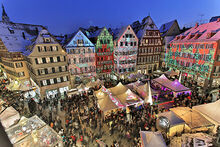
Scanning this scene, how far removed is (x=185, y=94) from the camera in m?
20.5

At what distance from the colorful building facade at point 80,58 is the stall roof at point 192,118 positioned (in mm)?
21043

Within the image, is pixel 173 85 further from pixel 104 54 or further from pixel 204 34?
pixel 104 54

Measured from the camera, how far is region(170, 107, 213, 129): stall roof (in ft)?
40.0

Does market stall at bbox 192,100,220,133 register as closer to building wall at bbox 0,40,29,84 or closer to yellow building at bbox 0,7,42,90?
yellow building at bbox 0,7,42,90

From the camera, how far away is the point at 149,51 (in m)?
33.9

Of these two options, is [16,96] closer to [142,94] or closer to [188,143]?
[142,94]

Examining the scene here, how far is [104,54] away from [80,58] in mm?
6453

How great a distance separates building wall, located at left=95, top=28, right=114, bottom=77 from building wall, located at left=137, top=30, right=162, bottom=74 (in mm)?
8460

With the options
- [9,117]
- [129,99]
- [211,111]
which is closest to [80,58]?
[129,99]

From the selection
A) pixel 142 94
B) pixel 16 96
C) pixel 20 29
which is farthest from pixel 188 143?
pixel 20 29

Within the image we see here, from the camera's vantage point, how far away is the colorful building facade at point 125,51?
1179 inches

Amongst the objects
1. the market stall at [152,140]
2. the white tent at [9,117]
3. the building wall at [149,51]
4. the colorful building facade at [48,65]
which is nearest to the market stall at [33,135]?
the white tent at [9,117]

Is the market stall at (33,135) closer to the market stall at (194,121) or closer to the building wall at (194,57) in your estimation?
the market stall at (194,121)

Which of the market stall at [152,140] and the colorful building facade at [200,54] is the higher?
the colorful building facade at [200,54]
